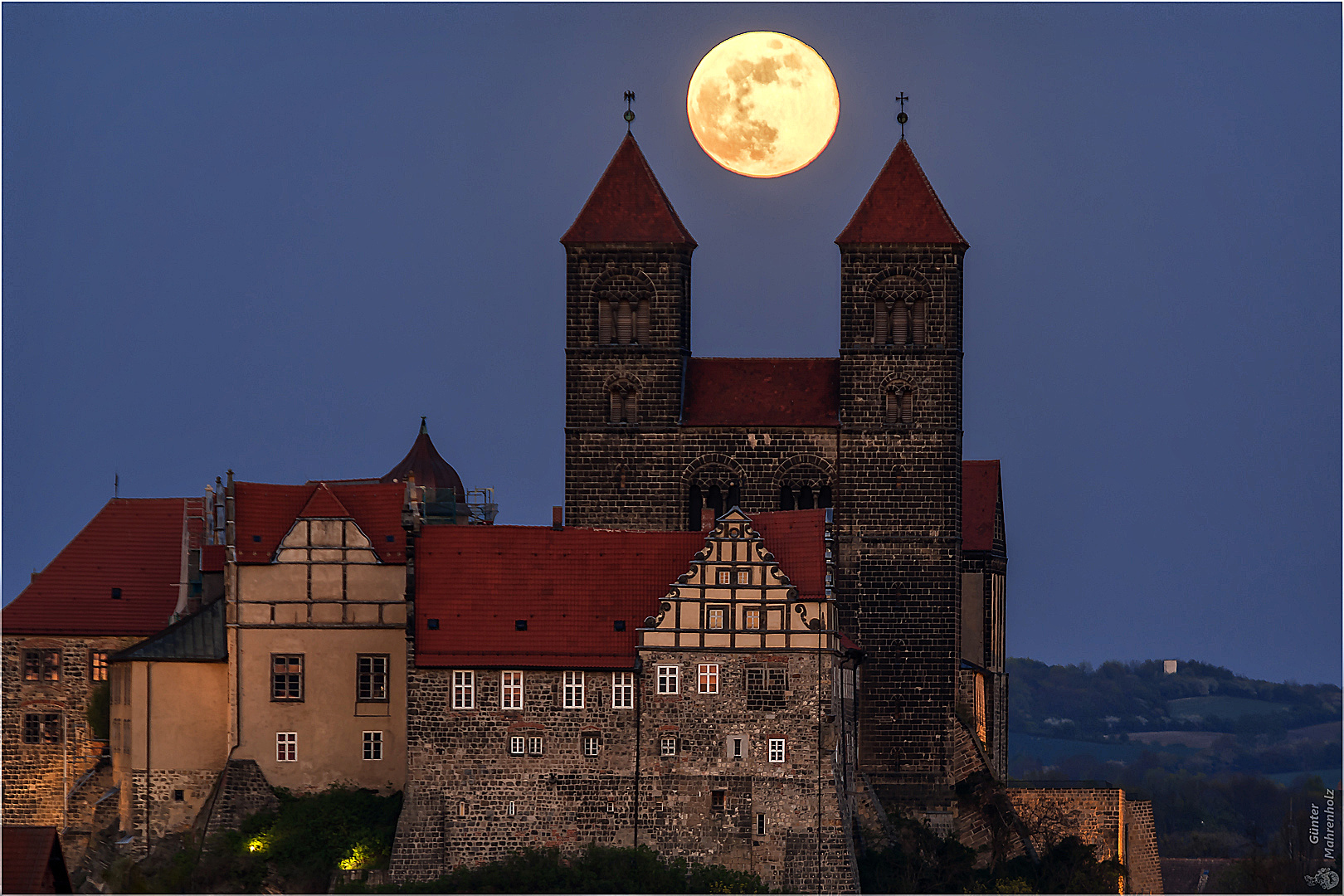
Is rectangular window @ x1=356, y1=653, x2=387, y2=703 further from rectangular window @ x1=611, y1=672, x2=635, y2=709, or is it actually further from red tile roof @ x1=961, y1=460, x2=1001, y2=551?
red tile roof @ x1=961, y1=460, x2=1001, y2=551

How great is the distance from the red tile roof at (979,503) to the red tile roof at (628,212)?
48.7ft

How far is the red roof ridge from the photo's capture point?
8006 cm

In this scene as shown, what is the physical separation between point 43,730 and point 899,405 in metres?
28.9

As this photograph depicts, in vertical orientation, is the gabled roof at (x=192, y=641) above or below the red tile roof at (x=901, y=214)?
below

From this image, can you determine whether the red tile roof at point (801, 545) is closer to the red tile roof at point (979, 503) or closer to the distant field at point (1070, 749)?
the red tile roof at point (979, 503)

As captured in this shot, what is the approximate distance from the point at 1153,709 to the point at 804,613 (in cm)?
12112

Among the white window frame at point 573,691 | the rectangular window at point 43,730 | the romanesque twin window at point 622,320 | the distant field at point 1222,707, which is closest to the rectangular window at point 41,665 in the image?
the rectangular window at point 43,730

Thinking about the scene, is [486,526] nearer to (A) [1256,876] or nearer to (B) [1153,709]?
(A) [1256,876]

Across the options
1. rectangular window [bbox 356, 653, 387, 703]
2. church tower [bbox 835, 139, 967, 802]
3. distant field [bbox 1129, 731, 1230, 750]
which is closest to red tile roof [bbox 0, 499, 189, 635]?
rectangular window [bbox 356, 653, 387, 703]

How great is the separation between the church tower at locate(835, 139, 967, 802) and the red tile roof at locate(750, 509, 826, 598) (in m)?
7.63

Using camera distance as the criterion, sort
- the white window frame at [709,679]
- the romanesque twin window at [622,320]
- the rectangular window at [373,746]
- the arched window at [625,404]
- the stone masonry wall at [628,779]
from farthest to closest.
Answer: the romanesque twin window at [622,320] < the arched window at [625,404] < the rectangular window at [373,746] < the white window frame at [709,679] < the stone masonry wall at [628,779]

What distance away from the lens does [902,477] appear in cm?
8712

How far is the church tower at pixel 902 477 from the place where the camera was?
283ft

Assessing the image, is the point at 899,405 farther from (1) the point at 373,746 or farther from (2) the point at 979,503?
(1) the point at 373,746
